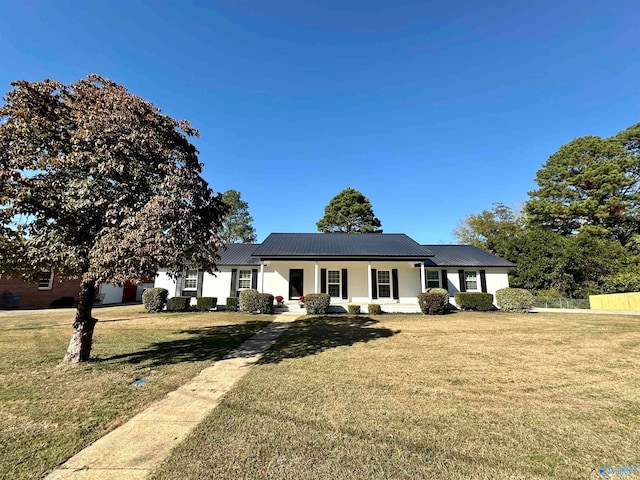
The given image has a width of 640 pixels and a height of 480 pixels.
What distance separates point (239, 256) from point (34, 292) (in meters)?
14.4

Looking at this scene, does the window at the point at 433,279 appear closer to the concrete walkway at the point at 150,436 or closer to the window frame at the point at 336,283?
the window frame at the point at 336,283

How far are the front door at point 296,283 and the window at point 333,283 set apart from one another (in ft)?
5.74

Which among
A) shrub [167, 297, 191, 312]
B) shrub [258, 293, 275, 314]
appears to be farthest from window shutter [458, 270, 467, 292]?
shrub [167, 297, 191, 312]

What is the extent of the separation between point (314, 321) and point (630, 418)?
10707 mm

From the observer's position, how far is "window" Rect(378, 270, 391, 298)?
18.5 meters

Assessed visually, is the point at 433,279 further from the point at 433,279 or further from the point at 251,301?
the point at 251,301

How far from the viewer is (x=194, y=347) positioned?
340 inches

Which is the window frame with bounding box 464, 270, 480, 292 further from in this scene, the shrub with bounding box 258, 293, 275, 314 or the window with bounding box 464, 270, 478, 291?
the shrub with bounding box 258, 293, 275, 314

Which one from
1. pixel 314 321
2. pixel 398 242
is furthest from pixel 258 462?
pixel 398 242

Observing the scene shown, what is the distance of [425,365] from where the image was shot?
6.62 m

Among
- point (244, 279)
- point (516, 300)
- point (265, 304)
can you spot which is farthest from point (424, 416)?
point (244, 279)

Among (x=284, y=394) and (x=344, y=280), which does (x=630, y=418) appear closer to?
(x=284, y=394)

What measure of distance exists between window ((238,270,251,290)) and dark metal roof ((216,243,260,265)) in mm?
644

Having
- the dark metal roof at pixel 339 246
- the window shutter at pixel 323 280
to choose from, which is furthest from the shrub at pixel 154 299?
the window shutter at pixel 323 280
